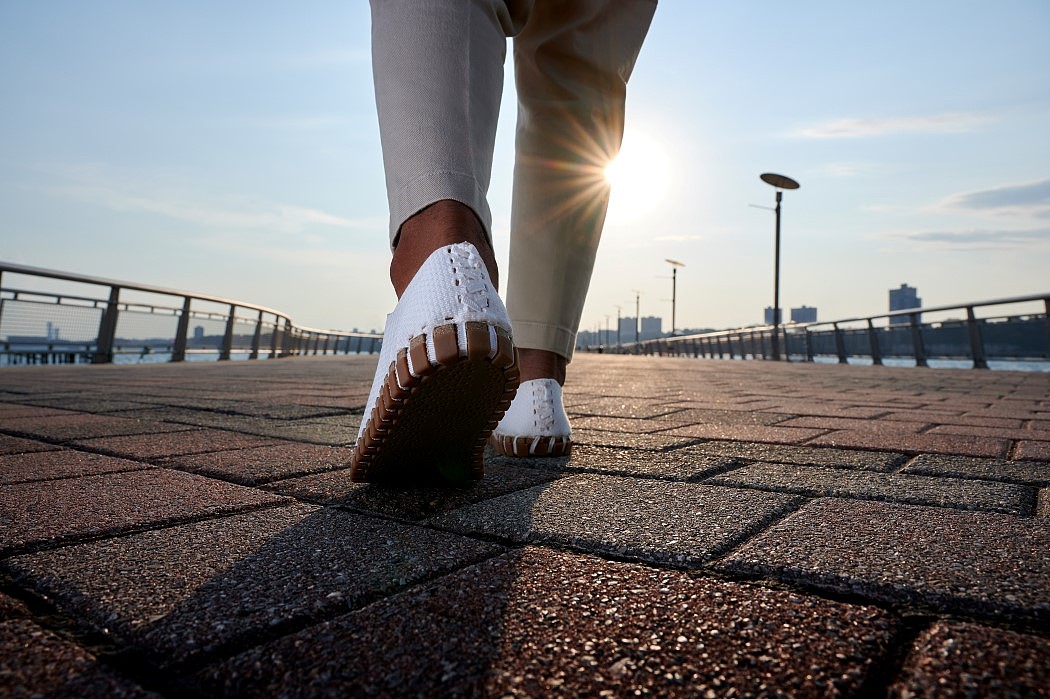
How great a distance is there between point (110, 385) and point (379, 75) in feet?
13.0

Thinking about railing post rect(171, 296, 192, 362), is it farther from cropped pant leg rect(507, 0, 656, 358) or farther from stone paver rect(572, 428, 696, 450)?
cropped pant leg rect(507, 0, 656, 358)

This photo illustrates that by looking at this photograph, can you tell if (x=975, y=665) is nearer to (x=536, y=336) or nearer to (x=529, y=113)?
(x=536, y=336)

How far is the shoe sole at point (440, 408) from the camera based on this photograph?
1.03 m

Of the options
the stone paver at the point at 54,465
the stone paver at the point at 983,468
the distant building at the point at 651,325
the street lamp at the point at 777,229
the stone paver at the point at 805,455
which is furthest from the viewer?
the distant building at the point at 651,325

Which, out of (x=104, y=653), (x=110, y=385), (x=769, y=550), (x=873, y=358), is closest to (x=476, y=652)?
(x=104, y=653)

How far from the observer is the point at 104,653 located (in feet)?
2.02

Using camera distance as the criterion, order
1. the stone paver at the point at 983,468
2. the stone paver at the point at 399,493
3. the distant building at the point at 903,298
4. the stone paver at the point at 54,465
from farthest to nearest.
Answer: the distant building at the point at 903,298, the stone paver at the point at 983,468, the stone paver at the point at 54,465, the stone paver at the point at 399,493

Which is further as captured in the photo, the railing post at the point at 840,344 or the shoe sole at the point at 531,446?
the railing post at the point at 840,344

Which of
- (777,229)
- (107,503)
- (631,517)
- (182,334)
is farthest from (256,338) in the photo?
(777,229)

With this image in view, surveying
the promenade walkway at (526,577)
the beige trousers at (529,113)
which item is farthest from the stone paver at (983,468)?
the beige trousers at (529,113)

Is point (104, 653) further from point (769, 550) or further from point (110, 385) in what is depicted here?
point (110, 385)

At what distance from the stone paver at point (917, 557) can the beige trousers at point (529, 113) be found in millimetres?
730

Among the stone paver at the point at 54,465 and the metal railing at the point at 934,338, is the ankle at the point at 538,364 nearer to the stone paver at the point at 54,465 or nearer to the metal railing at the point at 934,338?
the stone paver at the point at 54,465

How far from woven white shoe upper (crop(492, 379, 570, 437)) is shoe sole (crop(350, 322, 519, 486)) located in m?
0.37
